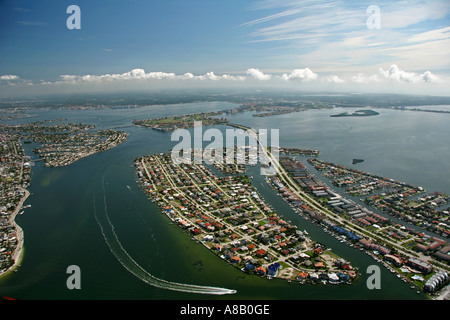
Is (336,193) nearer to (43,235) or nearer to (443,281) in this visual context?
(443,281)

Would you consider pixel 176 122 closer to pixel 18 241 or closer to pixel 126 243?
pixel 18 241

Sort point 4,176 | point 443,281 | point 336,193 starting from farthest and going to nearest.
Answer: point 4,176 < point 336,193 < point 443,281

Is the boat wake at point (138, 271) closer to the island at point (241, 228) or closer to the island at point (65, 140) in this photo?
the island at point (241, 228)

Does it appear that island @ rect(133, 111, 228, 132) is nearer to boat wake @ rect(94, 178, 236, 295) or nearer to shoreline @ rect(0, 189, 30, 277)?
shoreline @ rect(0, 189, 30, 277)

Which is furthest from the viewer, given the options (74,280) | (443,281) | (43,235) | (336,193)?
(336,193)

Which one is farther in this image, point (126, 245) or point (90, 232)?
point (90, 232)

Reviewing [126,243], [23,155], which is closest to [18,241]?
[126,243]

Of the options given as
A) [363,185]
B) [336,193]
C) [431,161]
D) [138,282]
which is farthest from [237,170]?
[431,161]

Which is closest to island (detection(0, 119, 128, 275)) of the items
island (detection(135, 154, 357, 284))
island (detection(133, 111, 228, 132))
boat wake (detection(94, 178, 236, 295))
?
boat wake (detection(94, 178, 236, 295))

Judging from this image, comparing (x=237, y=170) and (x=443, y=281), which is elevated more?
(x=237, y=170)
